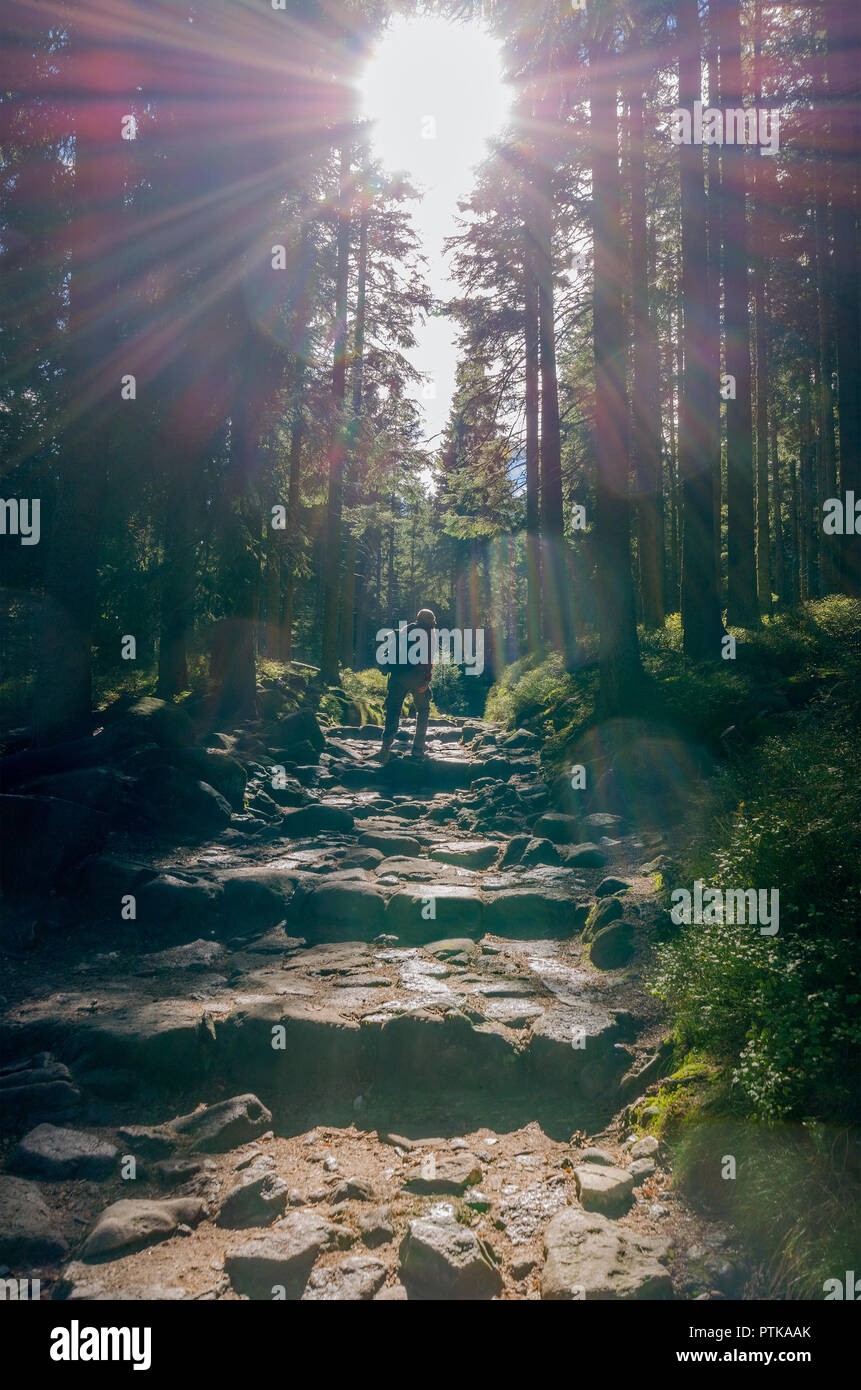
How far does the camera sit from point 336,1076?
483 cm

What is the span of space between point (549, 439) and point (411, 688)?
35.7 feet

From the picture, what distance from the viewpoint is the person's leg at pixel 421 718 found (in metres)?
14.4

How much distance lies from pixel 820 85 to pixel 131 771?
18.5m

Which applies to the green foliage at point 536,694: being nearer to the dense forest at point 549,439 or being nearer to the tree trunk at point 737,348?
the dense forest at point 549,439

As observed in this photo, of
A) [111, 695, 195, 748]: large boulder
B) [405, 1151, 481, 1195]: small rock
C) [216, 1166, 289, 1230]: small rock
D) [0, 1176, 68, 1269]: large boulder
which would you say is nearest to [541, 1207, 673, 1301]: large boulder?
[405, 1151, 481, 1195]: small rock

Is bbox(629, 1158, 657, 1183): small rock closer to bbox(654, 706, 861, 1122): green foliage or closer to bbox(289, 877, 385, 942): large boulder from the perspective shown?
bbox(654, 706, 861, 1122): green foliage

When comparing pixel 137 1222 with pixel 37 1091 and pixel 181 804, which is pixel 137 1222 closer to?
pixel 37 1091

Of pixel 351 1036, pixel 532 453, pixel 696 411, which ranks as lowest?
pixel 351 1036

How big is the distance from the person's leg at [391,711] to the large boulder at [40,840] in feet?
22.7

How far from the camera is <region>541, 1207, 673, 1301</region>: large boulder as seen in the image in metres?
2.88

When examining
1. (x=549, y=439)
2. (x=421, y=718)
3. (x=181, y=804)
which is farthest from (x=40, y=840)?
(x=549, y=439)

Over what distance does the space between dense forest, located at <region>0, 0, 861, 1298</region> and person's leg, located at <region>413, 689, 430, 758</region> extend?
1364 mm

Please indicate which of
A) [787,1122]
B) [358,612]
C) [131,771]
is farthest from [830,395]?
[358,612]

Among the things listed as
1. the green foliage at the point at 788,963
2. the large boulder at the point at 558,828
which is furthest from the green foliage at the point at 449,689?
the green foliage at the point at 788,963
